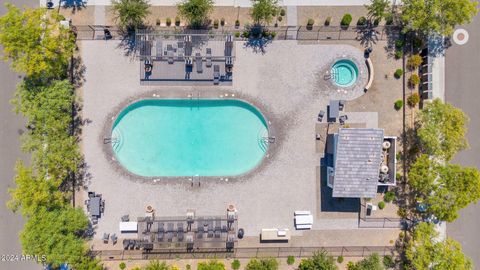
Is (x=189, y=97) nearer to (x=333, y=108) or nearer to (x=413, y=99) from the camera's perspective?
(x=333, y=108)

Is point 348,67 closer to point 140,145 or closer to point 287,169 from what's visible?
point 287,169

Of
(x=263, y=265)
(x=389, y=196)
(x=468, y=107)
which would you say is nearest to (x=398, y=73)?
(x=468, y=107)

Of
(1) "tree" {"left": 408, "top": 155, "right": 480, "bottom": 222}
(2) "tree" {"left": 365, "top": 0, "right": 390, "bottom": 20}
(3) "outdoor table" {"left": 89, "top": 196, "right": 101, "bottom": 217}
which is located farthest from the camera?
A: (3) "outdoor table" {"left": 89, "top": 196, "right": 101, "bottom": 217}

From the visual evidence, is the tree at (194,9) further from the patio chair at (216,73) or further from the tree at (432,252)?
the tree at (432,252)

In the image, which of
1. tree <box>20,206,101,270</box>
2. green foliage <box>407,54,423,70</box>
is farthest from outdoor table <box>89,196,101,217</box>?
green foliage <box>407,54,423,70</box>

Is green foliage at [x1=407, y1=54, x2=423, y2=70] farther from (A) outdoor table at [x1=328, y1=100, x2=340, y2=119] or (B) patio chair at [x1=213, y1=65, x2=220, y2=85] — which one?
(B) patio chair at [x1=213, y1=65, x2=220, y2=85]

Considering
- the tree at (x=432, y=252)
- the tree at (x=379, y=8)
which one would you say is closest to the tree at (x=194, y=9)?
the tree at (x=379, y=8)
